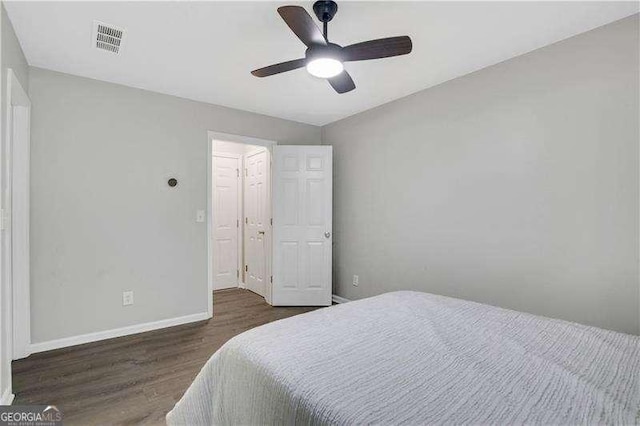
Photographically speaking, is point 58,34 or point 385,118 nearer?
point 58,34

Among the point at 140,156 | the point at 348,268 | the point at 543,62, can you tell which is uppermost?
the point at 543,62

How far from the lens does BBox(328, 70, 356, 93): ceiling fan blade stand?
2.07 m

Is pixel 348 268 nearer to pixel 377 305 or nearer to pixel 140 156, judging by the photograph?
pixel 377 305

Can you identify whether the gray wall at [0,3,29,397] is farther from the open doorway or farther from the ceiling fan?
the open doorway

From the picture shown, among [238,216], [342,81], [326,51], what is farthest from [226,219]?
[326,51]

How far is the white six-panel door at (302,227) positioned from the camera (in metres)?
3.84

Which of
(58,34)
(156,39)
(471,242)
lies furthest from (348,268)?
(58,34)

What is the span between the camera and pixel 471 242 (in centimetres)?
269

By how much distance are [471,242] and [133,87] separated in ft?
11.2

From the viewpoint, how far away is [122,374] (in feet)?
7.32

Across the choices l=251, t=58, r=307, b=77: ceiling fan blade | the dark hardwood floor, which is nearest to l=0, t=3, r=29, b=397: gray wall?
the dark hardwood floor

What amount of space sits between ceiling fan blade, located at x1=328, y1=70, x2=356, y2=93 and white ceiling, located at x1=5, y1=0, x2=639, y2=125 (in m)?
0.29

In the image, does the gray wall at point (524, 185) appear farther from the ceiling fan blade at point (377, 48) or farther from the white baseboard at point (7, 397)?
the white baseboard at point (7, 397)

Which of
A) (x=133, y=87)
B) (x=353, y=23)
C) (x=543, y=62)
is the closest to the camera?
(x=353, y=23)
